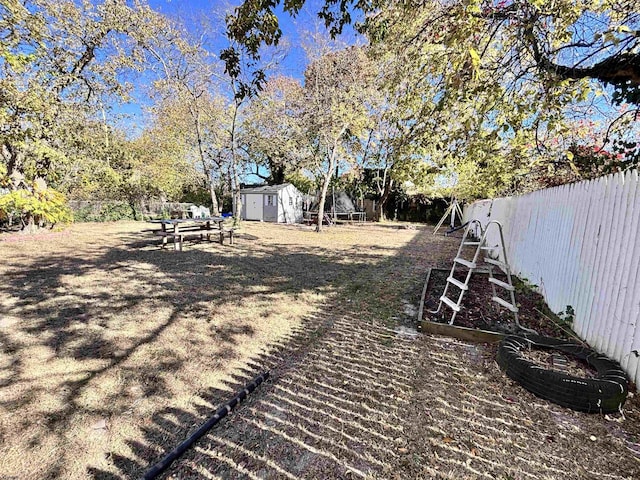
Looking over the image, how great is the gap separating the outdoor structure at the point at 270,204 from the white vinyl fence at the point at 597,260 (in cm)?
1915

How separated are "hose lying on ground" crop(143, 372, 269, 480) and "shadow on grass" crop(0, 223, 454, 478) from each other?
0.20ft

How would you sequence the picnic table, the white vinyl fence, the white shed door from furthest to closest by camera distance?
the white shed door → the picnic table → the white vinyl fence

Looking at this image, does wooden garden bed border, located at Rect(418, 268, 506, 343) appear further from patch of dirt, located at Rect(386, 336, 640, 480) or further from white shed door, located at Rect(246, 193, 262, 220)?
white shed door, located at Rect(246, 193, 262, 220)

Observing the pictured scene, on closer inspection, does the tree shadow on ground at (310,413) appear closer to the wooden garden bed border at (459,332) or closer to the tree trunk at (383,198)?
the wooden garden bed border at (459,332)

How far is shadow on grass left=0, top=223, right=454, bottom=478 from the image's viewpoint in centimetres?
190

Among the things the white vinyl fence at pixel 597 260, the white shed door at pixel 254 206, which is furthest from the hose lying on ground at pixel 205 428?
the white shed door at pixel 254 206

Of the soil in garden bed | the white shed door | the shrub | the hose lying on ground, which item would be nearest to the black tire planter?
the soil in garden bed

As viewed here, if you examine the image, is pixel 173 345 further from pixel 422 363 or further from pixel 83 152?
pixel 83 152

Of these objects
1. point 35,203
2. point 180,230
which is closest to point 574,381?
point 180,230

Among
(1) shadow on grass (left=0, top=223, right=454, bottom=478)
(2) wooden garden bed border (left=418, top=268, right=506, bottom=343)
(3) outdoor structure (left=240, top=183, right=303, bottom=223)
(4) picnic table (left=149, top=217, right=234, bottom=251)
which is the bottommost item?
(1) shadow on grass (left=0, top=223, right=454, bottom=478)

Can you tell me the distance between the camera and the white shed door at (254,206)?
23.4 meters

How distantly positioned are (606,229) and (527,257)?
285cm

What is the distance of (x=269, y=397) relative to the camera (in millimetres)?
2428

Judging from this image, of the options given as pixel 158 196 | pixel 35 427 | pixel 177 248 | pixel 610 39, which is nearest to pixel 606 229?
pixel 610 39
